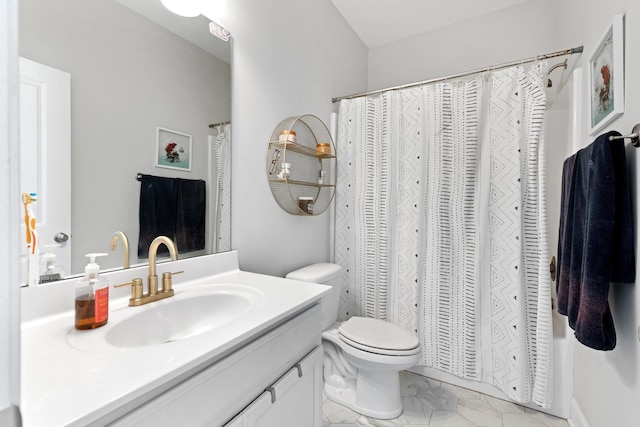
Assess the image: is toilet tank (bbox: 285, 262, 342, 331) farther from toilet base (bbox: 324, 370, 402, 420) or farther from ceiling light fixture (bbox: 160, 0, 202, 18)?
ceiling light fixture (bbox: 160, 0, 202, 18)

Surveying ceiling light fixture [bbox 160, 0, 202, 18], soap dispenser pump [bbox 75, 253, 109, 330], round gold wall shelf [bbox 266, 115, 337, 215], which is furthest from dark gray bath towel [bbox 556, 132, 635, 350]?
ceiling light fixture [bbox 160, 0, 202, 18]

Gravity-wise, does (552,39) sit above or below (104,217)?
above

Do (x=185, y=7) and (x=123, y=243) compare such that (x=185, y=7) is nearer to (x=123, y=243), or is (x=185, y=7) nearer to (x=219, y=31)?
(x=219, y=31)

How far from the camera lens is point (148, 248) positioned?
3.68 ft

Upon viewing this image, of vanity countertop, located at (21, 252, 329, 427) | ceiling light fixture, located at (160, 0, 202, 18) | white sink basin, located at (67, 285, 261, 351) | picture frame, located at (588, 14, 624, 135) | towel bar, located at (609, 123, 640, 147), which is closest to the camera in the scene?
vanity countertop, located at (21, 252, 329, 427)

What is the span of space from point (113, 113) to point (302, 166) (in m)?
1.06

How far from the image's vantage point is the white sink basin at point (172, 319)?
2.59 feet

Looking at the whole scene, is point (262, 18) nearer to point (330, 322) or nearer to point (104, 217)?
point (104, 217)

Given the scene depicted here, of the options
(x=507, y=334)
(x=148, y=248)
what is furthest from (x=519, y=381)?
(x=148, y=248)

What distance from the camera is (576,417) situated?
152cm

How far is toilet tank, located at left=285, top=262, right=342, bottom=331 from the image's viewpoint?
5.52 ft

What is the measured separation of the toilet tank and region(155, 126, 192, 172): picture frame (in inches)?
30.7

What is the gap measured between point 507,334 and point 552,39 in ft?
6.39

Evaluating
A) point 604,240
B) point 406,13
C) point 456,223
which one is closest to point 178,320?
point 604,240
